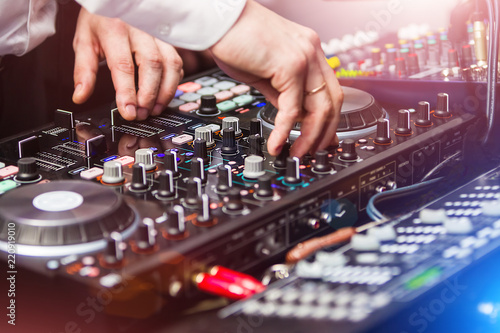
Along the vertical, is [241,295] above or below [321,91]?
below

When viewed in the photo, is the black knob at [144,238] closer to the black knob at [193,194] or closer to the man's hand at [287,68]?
the black knob at [193,194]

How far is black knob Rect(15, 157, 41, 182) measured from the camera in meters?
1.14

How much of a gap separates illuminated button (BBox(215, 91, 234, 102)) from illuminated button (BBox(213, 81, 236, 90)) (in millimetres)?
41

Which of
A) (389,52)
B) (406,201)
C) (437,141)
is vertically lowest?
(406,201)

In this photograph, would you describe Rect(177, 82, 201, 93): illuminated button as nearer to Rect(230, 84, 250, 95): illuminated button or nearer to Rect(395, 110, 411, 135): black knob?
Rect(230, 84, 250, 95): illuminated button

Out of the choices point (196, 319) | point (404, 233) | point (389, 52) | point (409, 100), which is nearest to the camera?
point (196, 319)

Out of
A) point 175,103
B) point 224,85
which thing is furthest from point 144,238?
point 224,85

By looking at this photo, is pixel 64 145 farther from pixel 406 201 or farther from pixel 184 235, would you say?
pixel 406 201

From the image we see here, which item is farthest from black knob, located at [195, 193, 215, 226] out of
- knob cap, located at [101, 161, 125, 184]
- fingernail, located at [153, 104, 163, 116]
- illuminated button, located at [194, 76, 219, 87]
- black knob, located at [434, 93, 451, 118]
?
illuminated button, located at [194, 76, 219, 87]

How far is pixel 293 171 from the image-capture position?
1110mm

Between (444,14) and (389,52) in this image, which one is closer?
(389,52)

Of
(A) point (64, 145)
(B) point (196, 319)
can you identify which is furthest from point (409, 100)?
(B) point (196, 319)

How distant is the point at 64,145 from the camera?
1.32 m

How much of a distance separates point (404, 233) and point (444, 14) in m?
1.83
